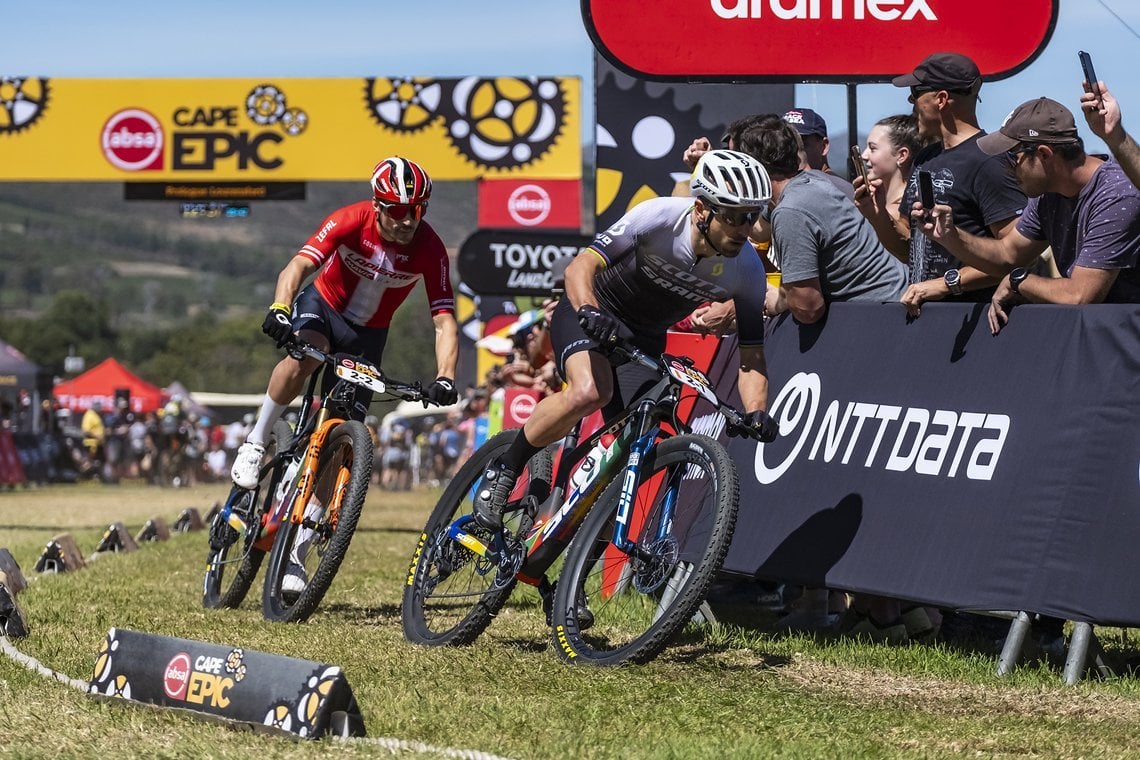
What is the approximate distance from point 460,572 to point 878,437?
181 cm

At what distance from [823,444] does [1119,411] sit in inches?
60.0

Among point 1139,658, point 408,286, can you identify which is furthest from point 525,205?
point 1139,658

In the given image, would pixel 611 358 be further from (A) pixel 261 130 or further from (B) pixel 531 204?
(A) pixel 261 130

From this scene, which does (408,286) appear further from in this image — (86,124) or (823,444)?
(86,124)

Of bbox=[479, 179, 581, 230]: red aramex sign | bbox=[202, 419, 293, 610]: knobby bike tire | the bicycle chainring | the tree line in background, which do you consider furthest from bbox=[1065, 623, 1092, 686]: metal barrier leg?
the tree line in background

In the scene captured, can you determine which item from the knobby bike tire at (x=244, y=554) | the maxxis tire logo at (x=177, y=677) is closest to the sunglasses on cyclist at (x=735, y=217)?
the maxxis tire logo at (x=177, y=677)

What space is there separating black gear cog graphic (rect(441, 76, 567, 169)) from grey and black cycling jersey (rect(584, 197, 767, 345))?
22505 millimetres

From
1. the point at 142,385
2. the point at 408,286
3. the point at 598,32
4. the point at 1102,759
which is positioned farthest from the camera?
the point at 142,385

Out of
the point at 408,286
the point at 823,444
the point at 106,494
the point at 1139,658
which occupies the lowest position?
the point at 106,494

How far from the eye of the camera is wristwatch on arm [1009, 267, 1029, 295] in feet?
19.5

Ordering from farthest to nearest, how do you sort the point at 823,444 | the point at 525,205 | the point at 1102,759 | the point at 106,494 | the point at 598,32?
the point at 106,494 → the point at 525,205 → the point at 598,32 → the point at 823,444 → the point at 1102,759

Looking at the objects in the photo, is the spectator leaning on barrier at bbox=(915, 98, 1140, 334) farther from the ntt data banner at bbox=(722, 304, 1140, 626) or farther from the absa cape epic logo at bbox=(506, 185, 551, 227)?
the absa cape epic logo at bbox=(506, 185, 551, 227)

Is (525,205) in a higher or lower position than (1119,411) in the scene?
higher

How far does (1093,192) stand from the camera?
5.78 m
